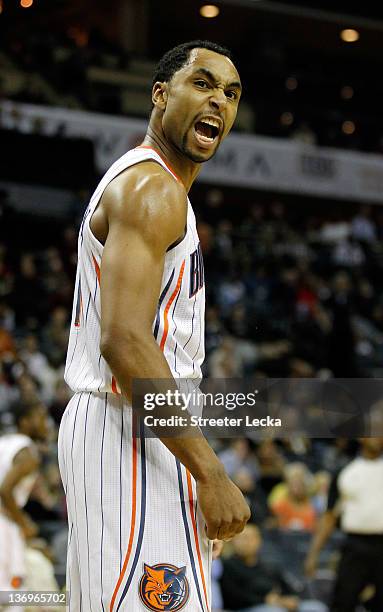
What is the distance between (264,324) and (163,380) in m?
10.6

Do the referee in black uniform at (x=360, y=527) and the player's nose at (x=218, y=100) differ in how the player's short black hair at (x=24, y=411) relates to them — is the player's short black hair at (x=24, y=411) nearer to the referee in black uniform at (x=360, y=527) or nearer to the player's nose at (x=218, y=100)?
the referee in black uniform at (x=360, y=527)

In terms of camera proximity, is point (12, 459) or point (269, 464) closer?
point (12, 459)

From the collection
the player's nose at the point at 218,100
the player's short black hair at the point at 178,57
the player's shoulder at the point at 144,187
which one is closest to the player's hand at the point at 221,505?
the player's shoulder at the point at 144,187

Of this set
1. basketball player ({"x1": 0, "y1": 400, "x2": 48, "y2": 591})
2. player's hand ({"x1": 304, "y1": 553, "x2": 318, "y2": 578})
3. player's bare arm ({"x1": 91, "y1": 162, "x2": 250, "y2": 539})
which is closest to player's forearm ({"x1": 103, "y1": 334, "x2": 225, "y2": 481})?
player's bare arm ({"x1": 91, "y1": 162, "x2": 250, "y2": 539})

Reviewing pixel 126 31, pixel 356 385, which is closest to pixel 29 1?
pixel 126 31

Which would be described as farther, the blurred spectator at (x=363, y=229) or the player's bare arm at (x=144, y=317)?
the blurred spectator at (x=363, y=229)

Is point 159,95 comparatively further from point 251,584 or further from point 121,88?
point 121,88

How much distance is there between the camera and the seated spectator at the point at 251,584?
7.03m

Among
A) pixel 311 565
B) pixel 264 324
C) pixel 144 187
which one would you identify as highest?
pixel 264 324

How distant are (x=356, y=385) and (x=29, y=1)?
29.0 ft

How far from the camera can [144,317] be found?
90.2 inches

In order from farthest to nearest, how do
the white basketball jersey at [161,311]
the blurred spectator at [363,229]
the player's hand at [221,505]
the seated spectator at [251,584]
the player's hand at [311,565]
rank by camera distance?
the blurred spectator at [363,229]
the player's hand at [311,565]
the seated spectator at [251,584]
the white basketball jersey at [161,311]
the player's hand at [221,505]

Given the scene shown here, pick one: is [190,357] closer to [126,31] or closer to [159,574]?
[159,574]

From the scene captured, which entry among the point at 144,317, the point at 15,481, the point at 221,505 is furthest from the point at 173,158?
the point at 15,481
